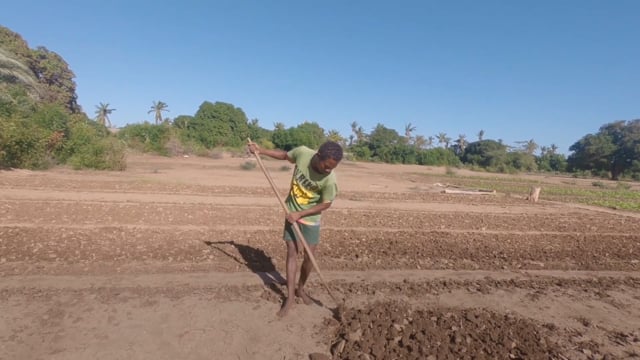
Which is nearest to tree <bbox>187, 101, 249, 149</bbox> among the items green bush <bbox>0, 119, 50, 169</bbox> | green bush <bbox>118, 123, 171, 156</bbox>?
green bush <bbox>118, 123, 171, 156</bbox>

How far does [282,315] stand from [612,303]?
3.97 meters

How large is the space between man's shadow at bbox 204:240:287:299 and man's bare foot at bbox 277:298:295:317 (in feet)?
1.11

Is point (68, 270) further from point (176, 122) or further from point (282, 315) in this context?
point (176, 122)

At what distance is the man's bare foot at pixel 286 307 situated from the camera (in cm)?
352

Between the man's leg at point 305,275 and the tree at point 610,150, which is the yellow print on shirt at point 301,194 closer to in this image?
the man's leg at point 305,275

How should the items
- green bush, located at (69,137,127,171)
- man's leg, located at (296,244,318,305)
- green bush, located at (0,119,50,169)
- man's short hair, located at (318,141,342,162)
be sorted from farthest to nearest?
green bush, located at (69,137,127,171)
green bush, located at (0,119,50,169)
man's leg, located at (296,244,318,305)
man's short hair, located at (318,141,342,162)

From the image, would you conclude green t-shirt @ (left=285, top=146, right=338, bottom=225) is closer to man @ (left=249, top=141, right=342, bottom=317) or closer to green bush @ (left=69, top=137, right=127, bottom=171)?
man @ (left=249, top=141, right=342, bottom=317)

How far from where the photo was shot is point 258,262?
5.07m

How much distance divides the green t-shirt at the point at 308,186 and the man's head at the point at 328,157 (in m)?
0.15

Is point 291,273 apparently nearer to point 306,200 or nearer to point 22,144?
point 306,200

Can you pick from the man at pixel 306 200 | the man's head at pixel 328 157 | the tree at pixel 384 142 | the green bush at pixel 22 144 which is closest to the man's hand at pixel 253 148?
the man at pixel 306 200

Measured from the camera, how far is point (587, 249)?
7.21 metres

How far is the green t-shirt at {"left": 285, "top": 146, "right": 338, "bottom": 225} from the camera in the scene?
11.5ft

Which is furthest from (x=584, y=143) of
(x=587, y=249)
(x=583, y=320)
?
(x=583, y=320)
